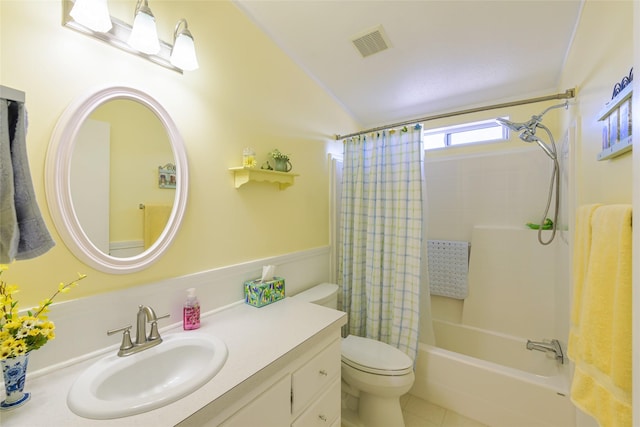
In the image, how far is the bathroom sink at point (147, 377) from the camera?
0.68 m

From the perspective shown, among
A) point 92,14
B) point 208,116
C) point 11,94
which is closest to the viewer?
point 11,94

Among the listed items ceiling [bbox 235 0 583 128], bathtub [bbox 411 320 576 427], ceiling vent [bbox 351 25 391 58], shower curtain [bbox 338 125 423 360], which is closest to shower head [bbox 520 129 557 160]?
ceiling [bbox 235 0 583 128]

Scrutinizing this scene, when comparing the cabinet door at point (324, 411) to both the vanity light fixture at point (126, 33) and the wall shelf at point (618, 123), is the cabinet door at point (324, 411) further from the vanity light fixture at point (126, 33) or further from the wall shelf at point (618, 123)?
the vanity light fixture at point (126, 33)

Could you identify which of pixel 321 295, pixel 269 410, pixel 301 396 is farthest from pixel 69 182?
pixel 321 295

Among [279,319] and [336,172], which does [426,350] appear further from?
[336,172]

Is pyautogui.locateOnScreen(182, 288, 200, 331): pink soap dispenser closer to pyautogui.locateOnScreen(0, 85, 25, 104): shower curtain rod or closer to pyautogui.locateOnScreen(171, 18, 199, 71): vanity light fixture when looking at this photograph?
pyautogui.locateOnScreen(0, 85, 25, 104): shower curtain rod

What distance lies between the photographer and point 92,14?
848 mm

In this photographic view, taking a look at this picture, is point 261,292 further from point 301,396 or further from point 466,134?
point 466,134

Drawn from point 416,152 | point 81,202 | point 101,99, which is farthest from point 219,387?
point 416,152

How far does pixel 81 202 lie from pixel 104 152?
0.71 ft

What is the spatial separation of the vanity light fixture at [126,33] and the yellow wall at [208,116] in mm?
30

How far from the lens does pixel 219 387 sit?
2.55 feet

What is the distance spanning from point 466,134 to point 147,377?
117 inches

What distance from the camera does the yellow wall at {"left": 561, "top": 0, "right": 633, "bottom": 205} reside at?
2.50 ft
